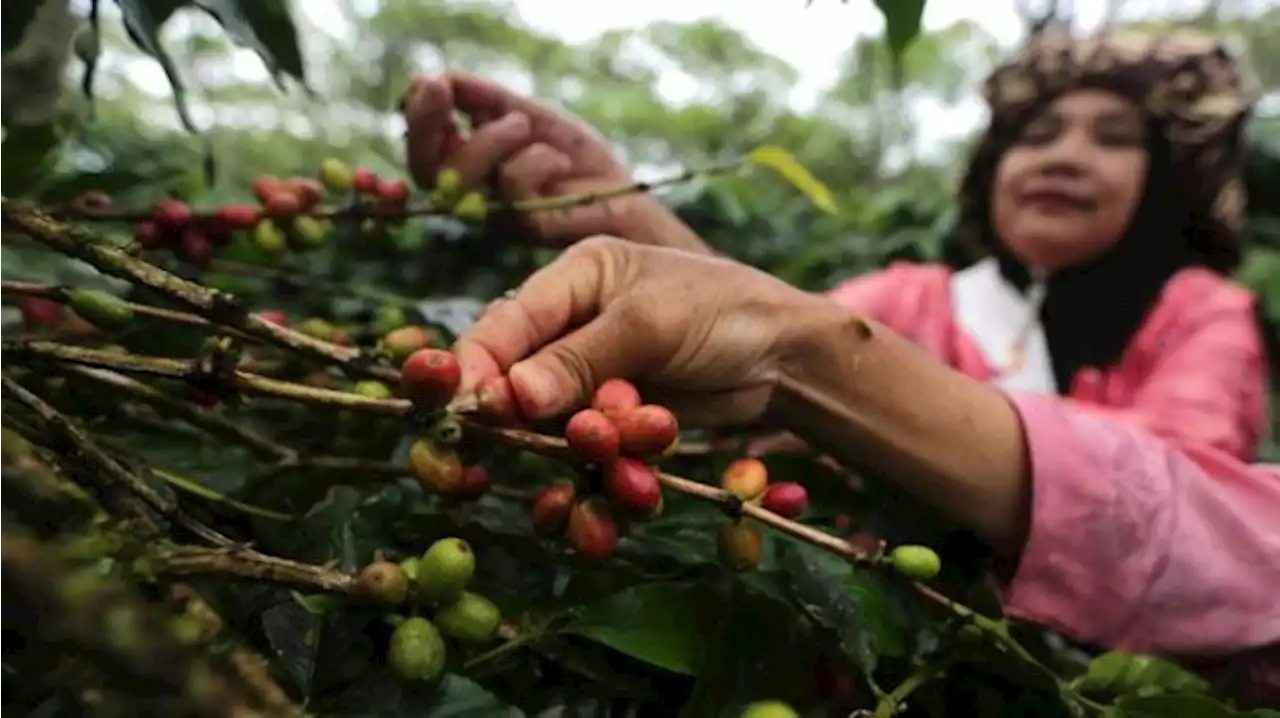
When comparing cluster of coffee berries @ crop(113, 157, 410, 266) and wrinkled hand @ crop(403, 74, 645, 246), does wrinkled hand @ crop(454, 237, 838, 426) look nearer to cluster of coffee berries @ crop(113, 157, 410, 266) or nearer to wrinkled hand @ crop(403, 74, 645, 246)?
cluster of coffee berries @ crop(113, 157, 410, 266)

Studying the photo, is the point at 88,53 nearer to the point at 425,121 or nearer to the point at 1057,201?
the point at 425,121

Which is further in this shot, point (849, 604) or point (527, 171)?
point (527, 171)

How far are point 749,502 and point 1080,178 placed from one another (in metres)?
0.88

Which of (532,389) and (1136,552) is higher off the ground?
(532,389)

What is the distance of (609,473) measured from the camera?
411 mm

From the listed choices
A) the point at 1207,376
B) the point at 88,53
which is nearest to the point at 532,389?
the point at 88,53

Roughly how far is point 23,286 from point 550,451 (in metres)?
0.19

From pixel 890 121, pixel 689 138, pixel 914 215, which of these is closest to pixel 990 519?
pixel 914 215

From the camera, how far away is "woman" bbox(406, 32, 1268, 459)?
3.68 feet

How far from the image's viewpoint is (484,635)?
0.37m

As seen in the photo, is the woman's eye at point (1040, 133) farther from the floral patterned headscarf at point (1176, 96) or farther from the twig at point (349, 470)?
the twig at point (349, 470)

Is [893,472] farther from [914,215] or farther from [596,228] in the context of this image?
[914,215]

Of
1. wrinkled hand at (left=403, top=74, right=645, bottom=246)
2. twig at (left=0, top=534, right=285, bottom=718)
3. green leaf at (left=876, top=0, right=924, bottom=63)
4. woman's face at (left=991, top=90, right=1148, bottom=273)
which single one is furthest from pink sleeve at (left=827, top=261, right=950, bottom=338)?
twig at (left=0, top=534, right=285, bottom=718)

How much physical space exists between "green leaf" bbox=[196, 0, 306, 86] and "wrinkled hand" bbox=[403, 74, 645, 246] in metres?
0.23
